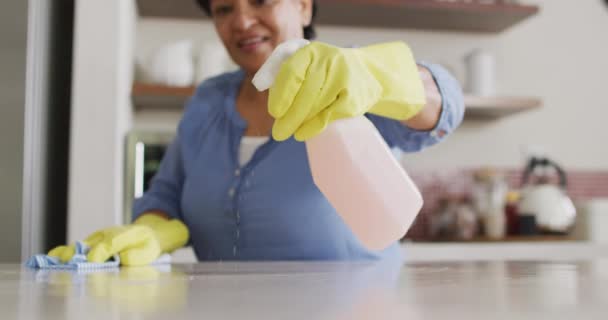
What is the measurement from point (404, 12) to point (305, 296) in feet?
7.65

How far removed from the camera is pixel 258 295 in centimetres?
52

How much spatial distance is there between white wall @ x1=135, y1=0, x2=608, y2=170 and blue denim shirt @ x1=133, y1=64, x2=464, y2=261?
1566 mm

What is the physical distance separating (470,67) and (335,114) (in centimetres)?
206

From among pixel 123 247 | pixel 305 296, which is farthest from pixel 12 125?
pixel 305 296

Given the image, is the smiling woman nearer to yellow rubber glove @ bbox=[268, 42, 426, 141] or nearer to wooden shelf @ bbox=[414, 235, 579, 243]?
yellow rubber glove @ bbox=[268, 42, 426, 141]

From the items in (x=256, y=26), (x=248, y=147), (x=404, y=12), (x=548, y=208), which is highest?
(x=404, y=12)

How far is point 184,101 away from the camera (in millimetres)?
2561

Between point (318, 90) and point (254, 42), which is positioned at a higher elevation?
point (254, 42)

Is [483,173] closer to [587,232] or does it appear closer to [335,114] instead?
[587,232]

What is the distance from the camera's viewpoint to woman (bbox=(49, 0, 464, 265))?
0.82 metres

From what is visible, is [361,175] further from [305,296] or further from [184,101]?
[184,101]

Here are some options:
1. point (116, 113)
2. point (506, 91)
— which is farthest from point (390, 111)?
point (506, 91)

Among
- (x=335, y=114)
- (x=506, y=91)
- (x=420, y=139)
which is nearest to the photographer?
(x=335, y=114)

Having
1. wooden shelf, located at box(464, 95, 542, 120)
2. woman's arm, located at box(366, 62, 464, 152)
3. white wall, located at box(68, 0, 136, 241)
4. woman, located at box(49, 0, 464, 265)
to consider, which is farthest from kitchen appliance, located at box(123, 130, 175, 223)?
woman's arm, located at box(366, 62, 464, 152)
